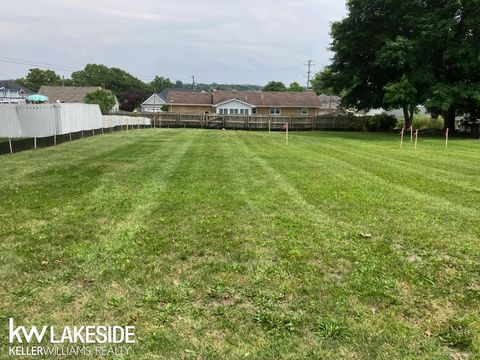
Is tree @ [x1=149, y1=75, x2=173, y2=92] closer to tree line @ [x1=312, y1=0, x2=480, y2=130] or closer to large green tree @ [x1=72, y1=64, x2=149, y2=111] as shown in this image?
large green tree @ [x1=72, y1=64, x2=149, y2=111]

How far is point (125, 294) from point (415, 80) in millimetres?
25741

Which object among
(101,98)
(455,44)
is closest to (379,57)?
(455,44)

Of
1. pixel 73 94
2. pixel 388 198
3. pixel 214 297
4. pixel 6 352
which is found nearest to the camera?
pixel 6 352

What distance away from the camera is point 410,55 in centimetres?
2541

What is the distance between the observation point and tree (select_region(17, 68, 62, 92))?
96.4 metres

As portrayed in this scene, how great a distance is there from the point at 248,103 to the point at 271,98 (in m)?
3.38

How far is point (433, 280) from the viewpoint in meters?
3.85

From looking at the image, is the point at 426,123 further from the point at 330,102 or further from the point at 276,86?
the point at 276,86

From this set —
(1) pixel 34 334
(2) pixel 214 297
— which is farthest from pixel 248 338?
(1) pixel 34 334

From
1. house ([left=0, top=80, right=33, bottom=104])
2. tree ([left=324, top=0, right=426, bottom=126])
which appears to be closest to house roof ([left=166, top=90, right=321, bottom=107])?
tree ([left=324, top=0, right=426, bottom=126])

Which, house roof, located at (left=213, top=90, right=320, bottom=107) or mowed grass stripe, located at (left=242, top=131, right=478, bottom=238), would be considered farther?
house roof, located at (left=213, top=90, right=320, bottom=107)

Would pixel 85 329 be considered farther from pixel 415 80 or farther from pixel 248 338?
pixel 415 80

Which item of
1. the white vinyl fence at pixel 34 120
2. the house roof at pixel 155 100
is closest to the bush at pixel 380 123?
the white vinyl fence at pixel 34 120

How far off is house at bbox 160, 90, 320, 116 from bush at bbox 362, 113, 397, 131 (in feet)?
60.8
